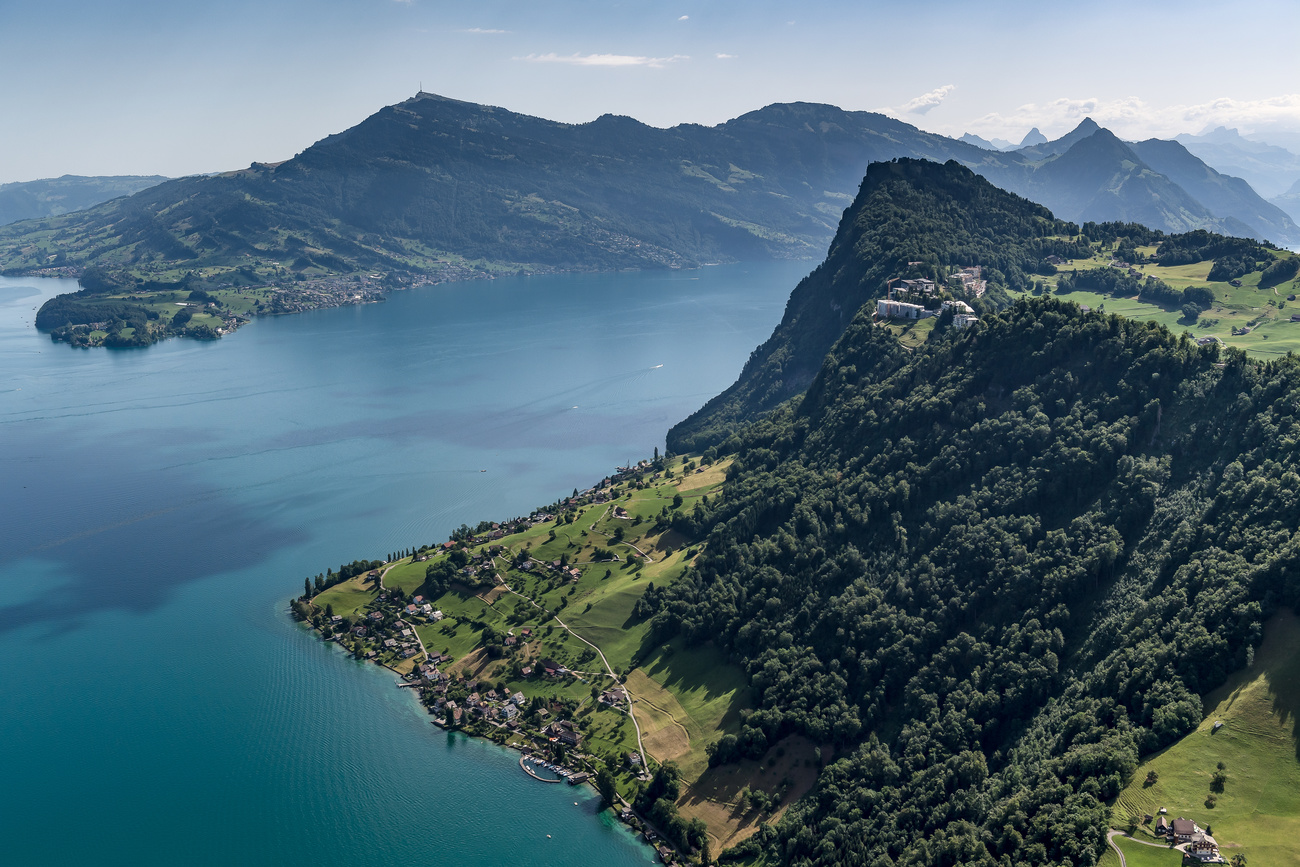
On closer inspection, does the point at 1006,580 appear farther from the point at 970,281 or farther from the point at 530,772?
the point at 970,281

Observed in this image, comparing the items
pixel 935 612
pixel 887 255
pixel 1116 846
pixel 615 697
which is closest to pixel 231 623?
pixel 615 697

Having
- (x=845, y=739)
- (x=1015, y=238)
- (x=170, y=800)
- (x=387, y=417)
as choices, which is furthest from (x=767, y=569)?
(x=387, y=417)

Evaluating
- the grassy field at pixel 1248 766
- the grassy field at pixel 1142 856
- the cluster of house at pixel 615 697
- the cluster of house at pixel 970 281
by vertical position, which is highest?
the cluster of house at pixel 970 281

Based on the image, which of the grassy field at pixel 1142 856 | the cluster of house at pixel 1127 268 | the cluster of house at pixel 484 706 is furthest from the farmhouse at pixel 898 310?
Result: the grassy field at pixel 1142 856

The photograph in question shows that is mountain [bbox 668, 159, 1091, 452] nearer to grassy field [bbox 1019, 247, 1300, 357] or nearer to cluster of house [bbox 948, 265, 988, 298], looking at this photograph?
cluster of house [bbox 948, 265, 988, 298]

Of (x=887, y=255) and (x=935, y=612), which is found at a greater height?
(x=887, y=255)

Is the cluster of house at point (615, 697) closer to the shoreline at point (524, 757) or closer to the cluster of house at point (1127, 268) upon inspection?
the shoreline at point (524, 757)
